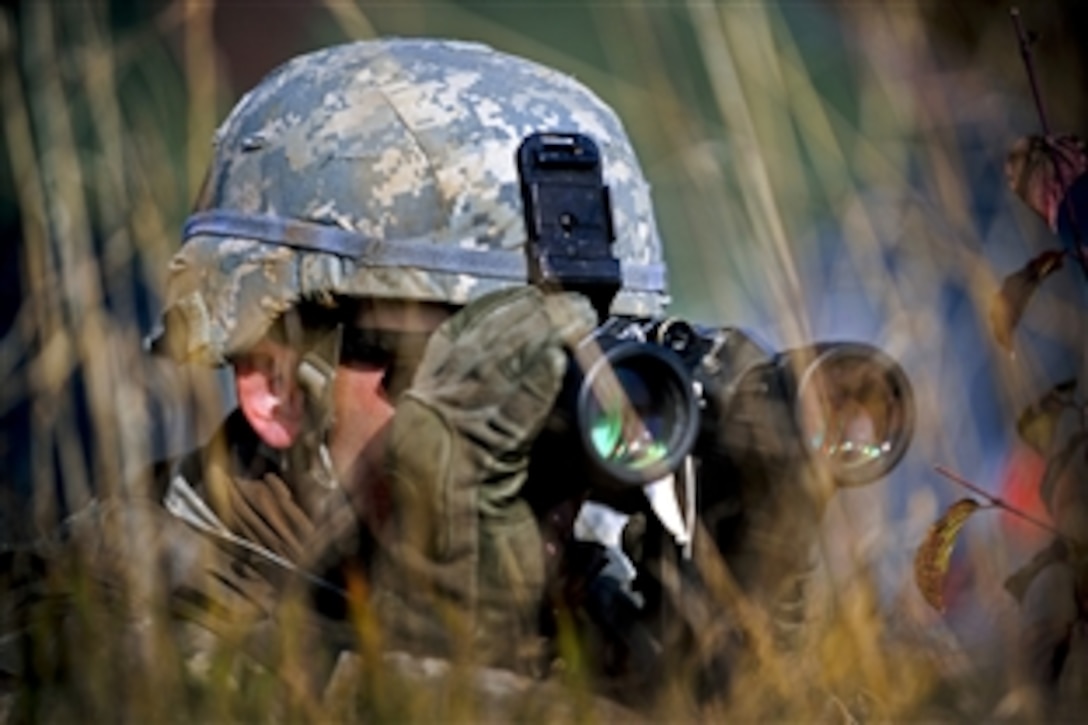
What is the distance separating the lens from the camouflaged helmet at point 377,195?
10.1 feet

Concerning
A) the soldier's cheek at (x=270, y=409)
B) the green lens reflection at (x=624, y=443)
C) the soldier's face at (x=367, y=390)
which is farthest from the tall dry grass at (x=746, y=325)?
the green lens reflection at (x=624, y=443)

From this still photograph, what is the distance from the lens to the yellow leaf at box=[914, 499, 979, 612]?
2.62 metres

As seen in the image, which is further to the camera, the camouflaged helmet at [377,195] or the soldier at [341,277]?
the camouflaged helmet at [377,195]

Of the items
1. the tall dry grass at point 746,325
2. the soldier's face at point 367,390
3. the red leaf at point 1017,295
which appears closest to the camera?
the tall dry grass at point 746,325

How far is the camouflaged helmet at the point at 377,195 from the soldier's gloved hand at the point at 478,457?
0.37m


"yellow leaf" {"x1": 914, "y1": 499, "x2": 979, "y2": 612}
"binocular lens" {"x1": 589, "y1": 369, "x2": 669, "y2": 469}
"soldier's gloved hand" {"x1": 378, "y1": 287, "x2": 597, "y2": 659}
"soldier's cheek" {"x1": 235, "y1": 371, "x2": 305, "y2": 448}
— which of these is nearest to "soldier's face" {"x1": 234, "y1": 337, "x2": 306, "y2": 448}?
"soldier's cheek" {"x1": 235, "y1": 371, "x2": 305, "y2": 448}

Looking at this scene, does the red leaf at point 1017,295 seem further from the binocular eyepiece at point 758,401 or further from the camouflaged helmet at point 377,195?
the camouflaged helmet at point 377,195

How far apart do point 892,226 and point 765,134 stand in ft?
0.90

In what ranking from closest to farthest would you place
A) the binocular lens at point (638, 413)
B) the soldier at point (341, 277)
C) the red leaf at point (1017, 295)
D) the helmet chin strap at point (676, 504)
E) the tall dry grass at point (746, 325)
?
1. the tall dry grass at point (746, 325)
2. the binocular lens at point (638, 413)
3. the red leaf at point (1017, 295)
4. the helmet chin strap at point (676, 504)
5. the soldier at point (341, 277)

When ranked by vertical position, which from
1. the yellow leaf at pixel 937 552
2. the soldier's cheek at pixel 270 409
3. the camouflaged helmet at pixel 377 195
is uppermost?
the camouflaged helmet at pixel 377 195

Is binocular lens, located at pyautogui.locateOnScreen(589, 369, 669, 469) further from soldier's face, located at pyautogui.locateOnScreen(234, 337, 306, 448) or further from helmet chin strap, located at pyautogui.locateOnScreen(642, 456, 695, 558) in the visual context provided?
soldier's face, located at pyautogui.locateOnScreen(234, 337, 306, 448)

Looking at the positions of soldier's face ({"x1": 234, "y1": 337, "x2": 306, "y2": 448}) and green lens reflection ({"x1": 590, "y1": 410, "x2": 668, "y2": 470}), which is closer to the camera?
green lens reflection ({"x1": 590, "y1": 410, "x2": 668, "y2": 470})

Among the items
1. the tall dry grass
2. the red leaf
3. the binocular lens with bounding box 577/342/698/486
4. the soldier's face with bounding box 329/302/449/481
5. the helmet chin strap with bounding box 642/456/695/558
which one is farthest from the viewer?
the soldier's face with bounding box 329/302/449/481

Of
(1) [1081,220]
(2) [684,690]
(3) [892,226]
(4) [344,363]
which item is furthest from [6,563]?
(1) [1081,220]
